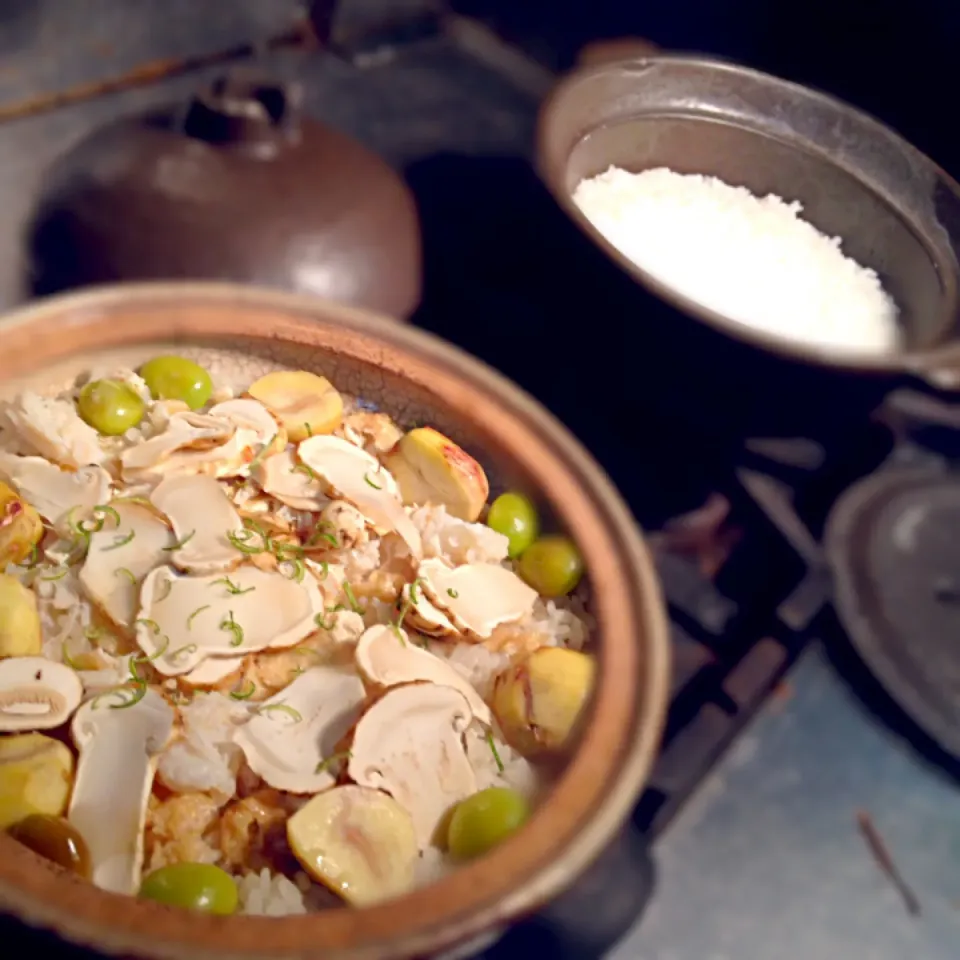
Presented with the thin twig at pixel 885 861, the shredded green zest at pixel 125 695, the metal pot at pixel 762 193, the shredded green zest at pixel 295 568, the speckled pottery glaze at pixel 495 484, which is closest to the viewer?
the speckled pottery glaze at pixel 495 484

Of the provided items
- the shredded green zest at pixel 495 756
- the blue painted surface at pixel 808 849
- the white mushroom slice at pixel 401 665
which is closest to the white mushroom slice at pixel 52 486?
the white mushroom slice at pixel 401 665

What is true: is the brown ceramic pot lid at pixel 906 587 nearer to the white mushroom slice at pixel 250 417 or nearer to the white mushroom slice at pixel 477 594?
the white mushroom slice at pixel 477 594

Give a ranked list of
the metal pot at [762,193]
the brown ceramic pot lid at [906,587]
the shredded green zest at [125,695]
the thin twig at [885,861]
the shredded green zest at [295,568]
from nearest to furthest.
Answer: the shredded green zest at [125,695] < the shredded green zest at [295,568] < the metal pot at [762,193] < the thin twig at [885,861] < the brown ceramic pot lid at [906,587]

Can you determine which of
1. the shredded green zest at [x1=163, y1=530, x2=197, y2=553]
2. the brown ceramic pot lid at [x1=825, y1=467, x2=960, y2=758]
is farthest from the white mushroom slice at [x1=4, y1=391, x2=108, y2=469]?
the brown ceramic pot lid at [x1=825, y1=467, x2=960, y2=758]

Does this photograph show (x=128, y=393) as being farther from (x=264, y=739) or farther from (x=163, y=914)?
(x=163, y=914)

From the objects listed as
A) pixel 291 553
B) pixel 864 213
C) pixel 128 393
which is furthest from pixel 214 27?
pixel 291 553

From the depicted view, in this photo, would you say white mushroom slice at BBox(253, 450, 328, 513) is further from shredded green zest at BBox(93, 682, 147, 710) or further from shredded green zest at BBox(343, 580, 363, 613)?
shredded green zest at BBox(93, 682, 147, 710)

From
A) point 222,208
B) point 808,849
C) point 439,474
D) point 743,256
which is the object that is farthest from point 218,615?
point 743,256
